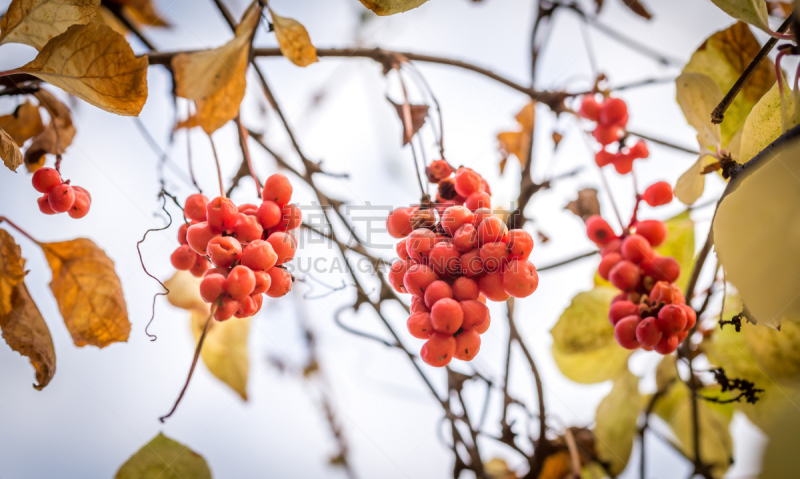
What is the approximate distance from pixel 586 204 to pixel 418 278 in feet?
1.04

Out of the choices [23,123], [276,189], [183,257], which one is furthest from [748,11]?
[23,123]

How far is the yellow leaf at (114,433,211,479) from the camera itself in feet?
1.32

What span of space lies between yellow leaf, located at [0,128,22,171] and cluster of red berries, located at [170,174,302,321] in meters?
0.13

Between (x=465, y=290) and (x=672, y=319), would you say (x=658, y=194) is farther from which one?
(x=465, y=290)

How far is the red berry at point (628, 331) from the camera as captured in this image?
39 centimetres

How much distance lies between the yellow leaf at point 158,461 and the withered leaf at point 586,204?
52cm

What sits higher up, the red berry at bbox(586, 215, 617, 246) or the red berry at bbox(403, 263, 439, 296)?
the red berry at bbox(586, 215, 617, 246)

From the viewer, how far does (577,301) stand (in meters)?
0.51

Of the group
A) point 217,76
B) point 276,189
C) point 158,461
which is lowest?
point 158,461

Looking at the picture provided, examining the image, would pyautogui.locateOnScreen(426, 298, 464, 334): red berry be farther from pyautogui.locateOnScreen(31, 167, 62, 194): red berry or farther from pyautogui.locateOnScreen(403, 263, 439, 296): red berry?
pyautogui.locateOnScreen(31, 167, 62, 194): red berry

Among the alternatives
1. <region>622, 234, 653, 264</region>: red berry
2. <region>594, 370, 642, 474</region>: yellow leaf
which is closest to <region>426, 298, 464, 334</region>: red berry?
Answer: <region>622, 234, 653, 264</region>: red berry

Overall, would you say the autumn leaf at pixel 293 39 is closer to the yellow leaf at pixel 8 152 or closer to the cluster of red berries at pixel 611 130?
the yellow leaf at pixel 8 152

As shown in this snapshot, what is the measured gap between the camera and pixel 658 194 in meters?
0.46

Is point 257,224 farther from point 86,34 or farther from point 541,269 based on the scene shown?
point 541,269
